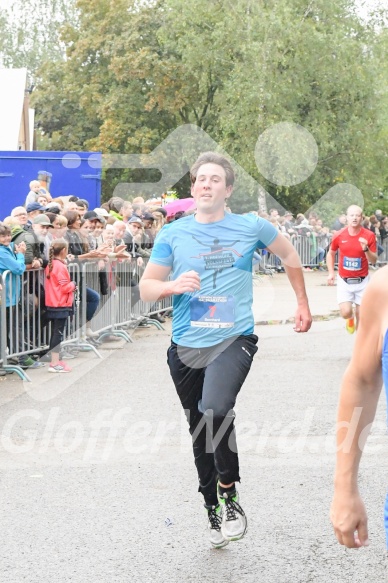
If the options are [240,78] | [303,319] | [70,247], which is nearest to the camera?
[303,319]

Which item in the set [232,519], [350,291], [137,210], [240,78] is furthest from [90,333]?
[240,78]

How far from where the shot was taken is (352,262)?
13.0 metres

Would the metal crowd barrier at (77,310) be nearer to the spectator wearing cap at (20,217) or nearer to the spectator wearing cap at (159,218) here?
the spectator wearing cap at (20,217)

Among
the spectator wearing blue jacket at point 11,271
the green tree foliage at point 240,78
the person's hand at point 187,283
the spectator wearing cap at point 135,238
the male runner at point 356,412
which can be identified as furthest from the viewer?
the green tree foliage at point 240,78

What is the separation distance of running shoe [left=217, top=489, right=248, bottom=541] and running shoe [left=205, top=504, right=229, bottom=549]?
0.03 m

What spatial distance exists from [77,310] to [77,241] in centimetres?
87

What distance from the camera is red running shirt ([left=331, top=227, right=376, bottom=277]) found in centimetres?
1295

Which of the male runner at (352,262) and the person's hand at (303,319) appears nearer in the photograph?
the person's hand at (303,319)

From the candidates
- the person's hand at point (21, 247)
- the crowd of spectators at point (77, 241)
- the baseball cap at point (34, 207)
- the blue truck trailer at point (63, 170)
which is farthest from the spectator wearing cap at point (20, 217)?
the blue truck trailer at point (63, 170)

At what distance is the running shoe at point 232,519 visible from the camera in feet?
17.9

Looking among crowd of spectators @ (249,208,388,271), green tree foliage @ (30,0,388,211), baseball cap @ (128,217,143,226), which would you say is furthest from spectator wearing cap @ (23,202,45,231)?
green tree foliage @ (30,0,388,211)

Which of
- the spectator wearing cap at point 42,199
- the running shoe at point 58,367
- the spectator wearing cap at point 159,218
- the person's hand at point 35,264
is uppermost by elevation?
the spectator wearing cap at point 42,199

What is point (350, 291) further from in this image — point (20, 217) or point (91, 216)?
point (91, 216)

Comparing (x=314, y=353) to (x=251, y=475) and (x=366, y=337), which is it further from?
(x=366, y=337)
